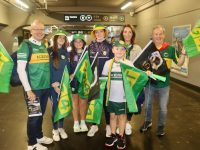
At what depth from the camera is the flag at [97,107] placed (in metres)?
2.96

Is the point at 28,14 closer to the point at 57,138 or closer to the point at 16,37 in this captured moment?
the point at 16,37

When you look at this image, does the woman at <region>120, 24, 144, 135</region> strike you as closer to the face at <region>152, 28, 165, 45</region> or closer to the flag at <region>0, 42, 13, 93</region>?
the face at <region>152, 28, 165, 45</region>

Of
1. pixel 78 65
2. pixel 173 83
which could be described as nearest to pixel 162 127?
pixel 78 65

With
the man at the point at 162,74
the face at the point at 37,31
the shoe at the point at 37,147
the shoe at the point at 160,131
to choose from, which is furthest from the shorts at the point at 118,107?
the face at the point at 37,31

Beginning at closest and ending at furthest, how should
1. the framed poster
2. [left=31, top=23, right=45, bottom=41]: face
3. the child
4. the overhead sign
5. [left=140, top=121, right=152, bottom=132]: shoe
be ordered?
[left=31, top=23, right=45, bottom=41]: face, the child, [left=140, top=121, right=152, bottom=132]: shoe, the framed poster, the overhead sign

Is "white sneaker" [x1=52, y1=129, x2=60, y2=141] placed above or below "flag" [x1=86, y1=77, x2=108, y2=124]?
below

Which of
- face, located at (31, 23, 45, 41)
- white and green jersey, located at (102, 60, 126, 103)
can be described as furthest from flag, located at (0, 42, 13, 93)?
white and green jersey, located at (102, 60, 126, 103)

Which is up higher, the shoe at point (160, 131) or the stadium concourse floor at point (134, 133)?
the shoe at point (160, 131)

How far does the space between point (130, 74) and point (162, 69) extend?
0.55m

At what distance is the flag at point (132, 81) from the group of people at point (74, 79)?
8 cm

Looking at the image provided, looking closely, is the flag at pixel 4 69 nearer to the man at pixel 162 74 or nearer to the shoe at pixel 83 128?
the shoe at pixel 83 128

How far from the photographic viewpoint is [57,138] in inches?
128

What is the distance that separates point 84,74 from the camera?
312 cm

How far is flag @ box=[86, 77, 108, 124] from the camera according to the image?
2959mm
